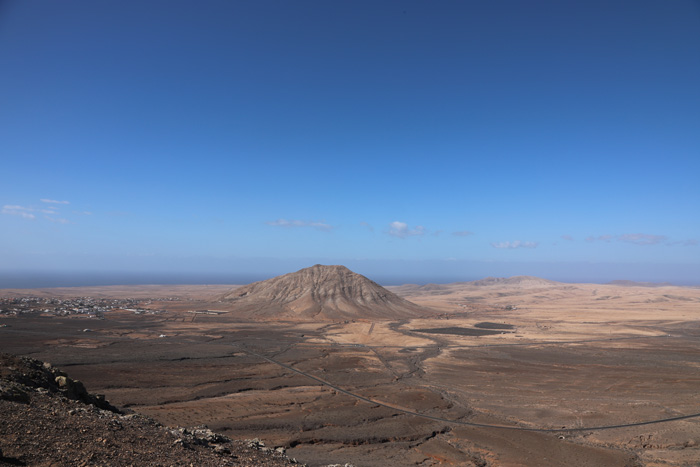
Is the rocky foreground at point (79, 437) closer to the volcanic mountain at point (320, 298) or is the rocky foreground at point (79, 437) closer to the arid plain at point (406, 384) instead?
the arid plain at point (406, 384)

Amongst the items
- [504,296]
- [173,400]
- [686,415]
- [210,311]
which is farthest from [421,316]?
[504,296]

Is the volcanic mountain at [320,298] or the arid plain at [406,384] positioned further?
the volcanic mountain at [320,298]

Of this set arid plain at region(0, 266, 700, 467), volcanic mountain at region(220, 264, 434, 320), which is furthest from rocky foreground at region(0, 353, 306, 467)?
volcanic mountain at region(220, 264, 434, 320)

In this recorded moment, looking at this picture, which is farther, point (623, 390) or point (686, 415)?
point (623, 390)

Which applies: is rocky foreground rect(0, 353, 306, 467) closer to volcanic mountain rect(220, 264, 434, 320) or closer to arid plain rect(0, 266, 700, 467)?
arid plain rect(0, 266, 700, 467)

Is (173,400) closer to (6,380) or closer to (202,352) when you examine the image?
(6,380)

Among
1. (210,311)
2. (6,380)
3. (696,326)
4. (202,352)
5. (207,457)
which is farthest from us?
(210,311)

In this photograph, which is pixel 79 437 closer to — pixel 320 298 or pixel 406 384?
pixel 406 384

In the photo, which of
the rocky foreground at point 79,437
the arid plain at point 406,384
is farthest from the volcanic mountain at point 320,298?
the rocky foreground at point 79,437
